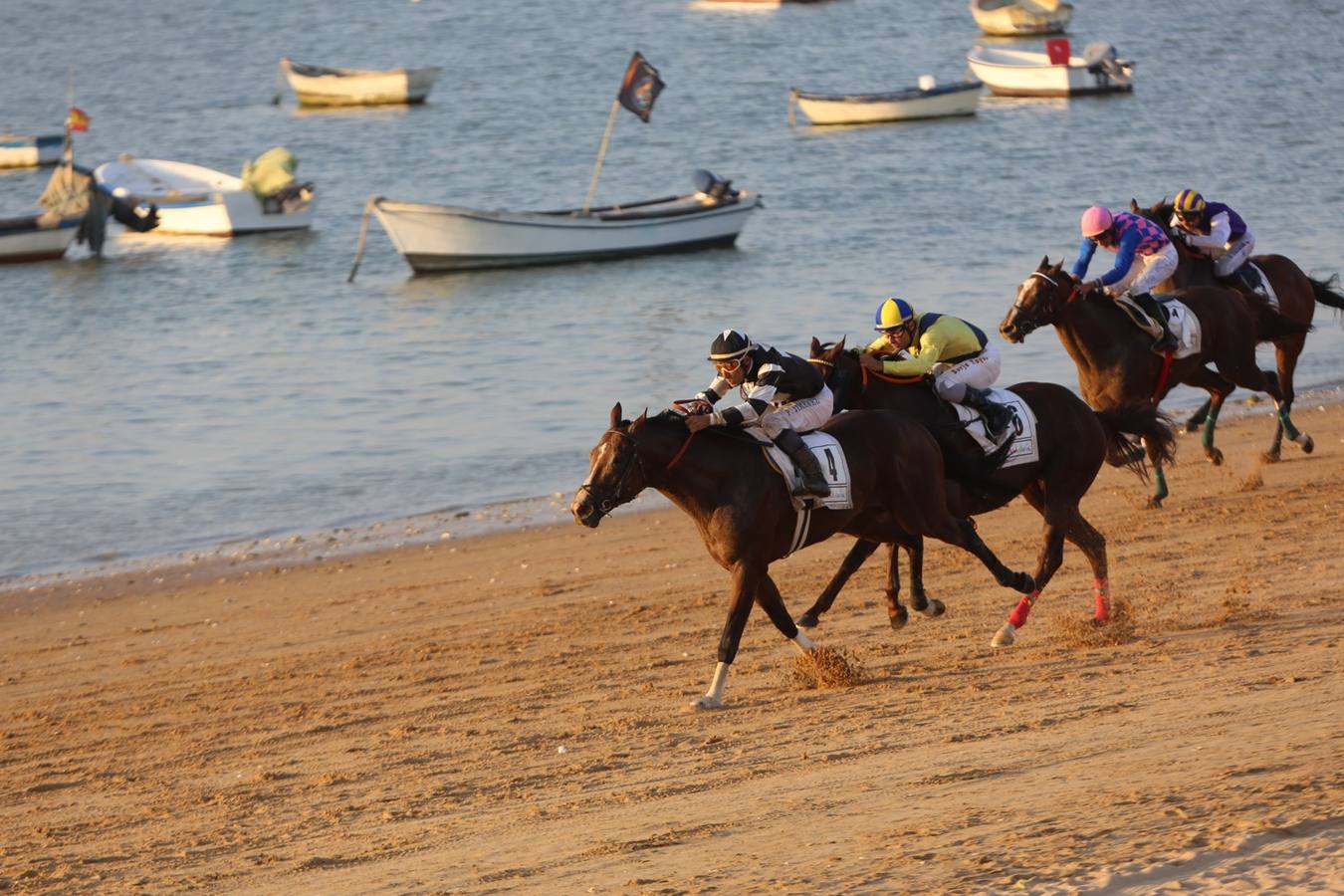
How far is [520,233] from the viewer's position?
105 feet

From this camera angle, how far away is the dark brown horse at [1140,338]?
508 inches

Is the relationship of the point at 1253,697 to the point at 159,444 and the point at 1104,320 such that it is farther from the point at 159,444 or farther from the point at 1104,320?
the point at 159,444

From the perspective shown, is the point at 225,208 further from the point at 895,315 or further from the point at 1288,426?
the point at 895,315

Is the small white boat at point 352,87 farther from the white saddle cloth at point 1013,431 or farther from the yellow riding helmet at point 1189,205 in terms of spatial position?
the white saddle cloth at point 1013,431

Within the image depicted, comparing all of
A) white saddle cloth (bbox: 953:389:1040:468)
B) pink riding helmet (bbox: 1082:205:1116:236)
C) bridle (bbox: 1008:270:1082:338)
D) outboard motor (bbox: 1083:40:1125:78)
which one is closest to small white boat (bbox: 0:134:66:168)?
outboard motor (bbox: 1083:40:1125:78)

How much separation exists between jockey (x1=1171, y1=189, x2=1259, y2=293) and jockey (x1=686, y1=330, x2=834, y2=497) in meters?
6.43

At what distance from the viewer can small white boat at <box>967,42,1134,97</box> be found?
5091 centimetres

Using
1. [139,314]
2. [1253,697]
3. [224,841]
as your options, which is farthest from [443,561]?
[139,314]

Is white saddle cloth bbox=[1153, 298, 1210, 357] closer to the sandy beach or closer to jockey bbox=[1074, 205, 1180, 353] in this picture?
jockey bbox=[1074, 205, 1180, 353]

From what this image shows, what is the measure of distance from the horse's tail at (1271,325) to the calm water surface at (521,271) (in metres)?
4.67

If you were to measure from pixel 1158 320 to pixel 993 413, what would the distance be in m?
3.60

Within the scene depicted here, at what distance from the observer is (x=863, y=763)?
8.50m

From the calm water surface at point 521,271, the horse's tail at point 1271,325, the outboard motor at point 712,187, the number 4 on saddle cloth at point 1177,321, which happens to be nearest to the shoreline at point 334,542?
the calm water surface at point 521,271

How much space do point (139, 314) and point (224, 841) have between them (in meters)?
23.8
